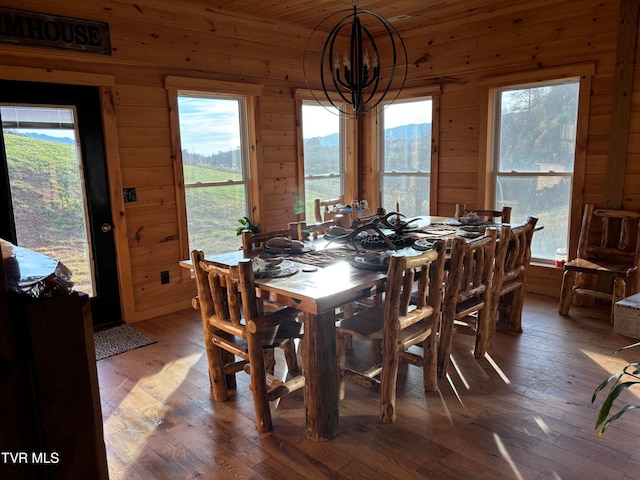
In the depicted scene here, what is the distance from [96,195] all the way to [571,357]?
12.3 feet

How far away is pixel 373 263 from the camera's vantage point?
2662 millimetres

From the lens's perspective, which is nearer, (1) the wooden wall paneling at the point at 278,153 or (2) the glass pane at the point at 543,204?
(2) the glass pane at the point at 543,204

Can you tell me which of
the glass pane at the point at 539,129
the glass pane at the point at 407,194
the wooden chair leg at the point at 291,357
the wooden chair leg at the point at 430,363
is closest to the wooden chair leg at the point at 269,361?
the wooden chair leg at the point at 291,357

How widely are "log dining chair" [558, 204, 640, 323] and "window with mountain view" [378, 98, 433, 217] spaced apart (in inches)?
69.8

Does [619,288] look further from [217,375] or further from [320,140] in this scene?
[320,140]

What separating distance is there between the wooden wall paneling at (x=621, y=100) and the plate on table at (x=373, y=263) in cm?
265

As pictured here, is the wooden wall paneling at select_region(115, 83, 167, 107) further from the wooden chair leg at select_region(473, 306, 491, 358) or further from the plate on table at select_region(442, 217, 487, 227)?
the wooden chair leg at select_region(473, 306, 491, 358)

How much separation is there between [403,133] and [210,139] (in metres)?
2.33

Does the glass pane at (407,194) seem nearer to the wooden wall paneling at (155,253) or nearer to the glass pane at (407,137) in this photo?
the glass pane at (407,137)

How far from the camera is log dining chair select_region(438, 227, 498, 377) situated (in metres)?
2.85

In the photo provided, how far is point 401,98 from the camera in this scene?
5500 mm

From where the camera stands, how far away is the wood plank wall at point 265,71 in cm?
392

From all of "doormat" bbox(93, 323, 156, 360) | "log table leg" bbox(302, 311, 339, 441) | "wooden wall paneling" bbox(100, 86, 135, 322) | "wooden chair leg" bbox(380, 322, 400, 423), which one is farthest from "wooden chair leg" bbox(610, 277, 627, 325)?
"wooden wall paneling" bbox(100, 86, 135, 322)

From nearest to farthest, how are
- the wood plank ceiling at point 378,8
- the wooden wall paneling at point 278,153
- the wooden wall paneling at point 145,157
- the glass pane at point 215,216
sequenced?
the wooden wall paneling at point 145,157, the wood plank ceiling at point 378,8, the glass pane at point 215,216, the wooden wall paneling at point 278,153
